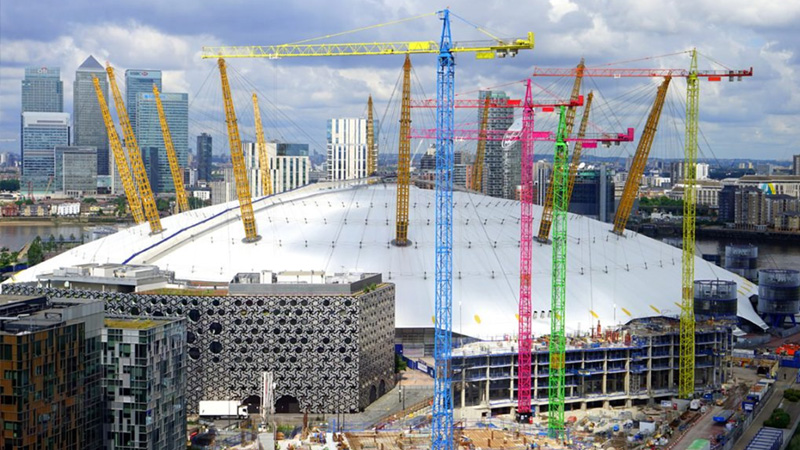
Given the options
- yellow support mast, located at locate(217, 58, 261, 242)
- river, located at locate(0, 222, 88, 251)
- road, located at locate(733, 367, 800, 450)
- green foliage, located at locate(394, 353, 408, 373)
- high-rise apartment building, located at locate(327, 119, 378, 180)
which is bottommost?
road, located at locate(733, 367, 800, 450)

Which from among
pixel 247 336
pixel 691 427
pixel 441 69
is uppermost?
pixel 441 69

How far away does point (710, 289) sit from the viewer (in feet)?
237

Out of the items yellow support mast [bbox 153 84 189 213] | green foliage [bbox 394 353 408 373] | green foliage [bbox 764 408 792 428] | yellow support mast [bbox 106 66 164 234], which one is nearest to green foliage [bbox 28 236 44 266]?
yellow support mast [bbox 153 84 189 213]

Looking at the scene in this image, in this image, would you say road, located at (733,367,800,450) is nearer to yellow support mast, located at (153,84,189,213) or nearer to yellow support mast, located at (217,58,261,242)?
yellow support mast, located at (217,58,261,242)

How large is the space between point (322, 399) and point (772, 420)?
73.8 ft

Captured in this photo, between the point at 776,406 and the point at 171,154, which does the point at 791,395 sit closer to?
the point at 776,406

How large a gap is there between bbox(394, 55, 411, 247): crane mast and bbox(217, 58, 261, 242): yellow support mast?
902 cm

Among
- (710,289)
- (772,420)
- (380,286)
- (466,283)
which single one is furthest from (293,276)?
(710,289)

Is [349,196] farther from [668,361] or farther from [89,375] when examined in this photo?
[89,375]

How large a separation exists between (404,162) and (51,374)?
116 ft

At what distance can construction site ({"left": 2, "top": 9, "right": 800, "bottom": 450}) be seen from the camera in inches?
2078

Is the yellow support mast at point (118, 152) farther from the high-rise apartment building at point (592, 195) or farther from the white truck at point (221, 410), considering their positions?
the high-rise apartment building at point (592, 195)

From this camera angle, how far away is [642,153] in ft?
252

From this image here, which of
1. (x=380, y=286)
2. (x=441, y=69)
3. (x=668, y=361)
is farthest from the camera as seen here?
(x=668, y=361)
